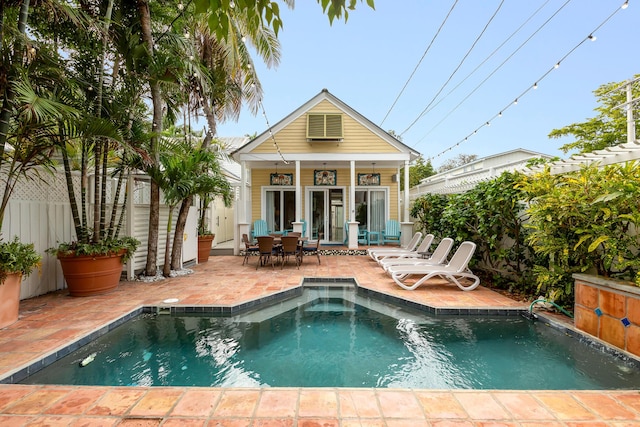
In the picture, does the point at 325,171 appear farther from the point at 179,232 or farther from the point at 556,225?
the point at 556,225

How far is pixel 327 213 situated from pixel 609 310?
938 cm

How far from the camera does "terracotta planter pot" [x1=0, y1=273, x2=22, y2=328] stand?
350cm

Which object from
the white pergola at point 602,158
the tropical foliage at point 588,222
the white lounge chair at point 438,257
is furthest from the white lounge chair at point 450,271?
the white pergola at point 602,158

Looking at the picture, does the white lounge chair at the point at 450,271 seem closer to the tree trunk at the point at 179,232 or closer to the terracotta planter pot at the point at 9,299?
the tree trunk at the point at 179,232

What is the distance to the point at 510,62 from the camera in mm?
8719

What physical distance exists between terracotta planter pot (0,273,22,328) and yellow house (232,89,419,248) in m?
7.10

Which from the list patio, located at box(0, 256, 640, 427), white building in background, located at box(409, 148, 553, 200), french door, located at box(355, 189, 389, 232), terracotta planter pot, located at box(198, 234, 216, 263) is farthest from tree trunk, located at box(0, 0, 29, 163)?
french door, located at box(355, 189, 389, 232)

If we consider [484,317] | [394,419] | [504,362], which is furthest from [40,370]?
[484,317]

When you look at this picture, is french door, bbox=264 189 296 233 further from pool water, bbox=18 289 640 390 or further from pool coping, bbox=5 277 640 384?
pool water, bbox=18 289 640 390

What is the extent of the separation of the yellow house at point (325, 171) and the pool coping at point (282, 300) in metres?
5.20

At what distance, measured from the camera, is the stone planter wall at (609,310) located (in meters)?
2.91

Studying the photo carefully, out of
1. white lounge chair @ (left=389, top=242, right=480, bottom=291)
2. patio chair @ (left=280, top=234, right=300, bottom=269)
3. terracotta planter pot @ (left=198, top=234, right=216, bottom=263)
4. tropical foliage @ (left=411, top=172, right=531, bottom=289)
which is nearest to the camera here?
tropical foliage @ (left=411, top=172, right=531, bottom=289)

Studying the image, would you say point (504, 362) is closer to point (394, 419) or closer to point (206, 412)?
point (394, 419)

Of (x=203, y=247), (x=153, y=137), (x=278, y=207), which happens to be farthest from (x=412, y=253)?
(x=153, y=137)
